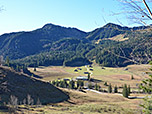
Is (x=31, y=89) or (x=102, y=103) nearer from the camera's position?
(x=102, y=103)

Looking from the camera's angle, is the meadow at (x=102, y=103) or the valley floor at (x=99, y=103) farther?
the valley floor at (x=99, y=103)

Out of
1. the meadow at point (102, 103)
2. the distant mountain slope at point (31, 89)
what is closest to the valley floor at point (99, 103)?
the meadow at point (102, 103)

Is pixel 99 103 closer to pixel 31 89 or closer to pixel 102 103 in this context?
pixel 102 103

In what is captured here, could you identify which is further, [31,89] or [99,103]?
[31,89]

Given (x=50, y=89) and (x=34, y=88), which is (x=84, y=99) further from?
(x=34, y=88)

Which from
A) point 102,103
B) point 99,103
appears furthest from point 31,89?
point 102,103

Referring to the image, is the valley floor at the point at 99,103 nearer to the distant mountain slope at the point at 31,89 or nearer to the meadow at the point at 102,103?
the meadow at the point at 102,103

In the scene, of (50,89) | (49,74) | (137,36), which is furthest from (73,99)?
(49,74)

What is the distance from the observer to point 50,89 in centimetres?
6488

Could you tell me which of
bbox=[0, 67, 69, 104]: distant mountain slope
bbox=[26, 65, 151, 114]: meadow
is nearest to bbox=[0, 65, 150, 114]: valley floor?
bbox=[26, 65, 151, 114]: meadow

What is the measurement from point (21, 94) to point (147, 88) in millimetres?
48847

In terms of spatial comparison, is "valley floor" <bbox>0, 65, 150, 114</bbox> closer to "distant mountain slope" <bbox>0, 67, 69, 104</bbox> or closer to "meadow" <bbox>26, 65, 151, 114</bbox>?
"meadow" <bbox>26, 65, 151, 114</bbox>

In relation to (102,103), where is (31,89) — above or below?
above

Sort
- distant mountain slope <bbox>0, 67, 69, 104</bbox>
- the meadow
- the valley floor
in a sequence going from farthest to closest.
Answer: distant mountain slope <bbox>0, 67, 69, 104</bbox> → the valley floor → the meadow
